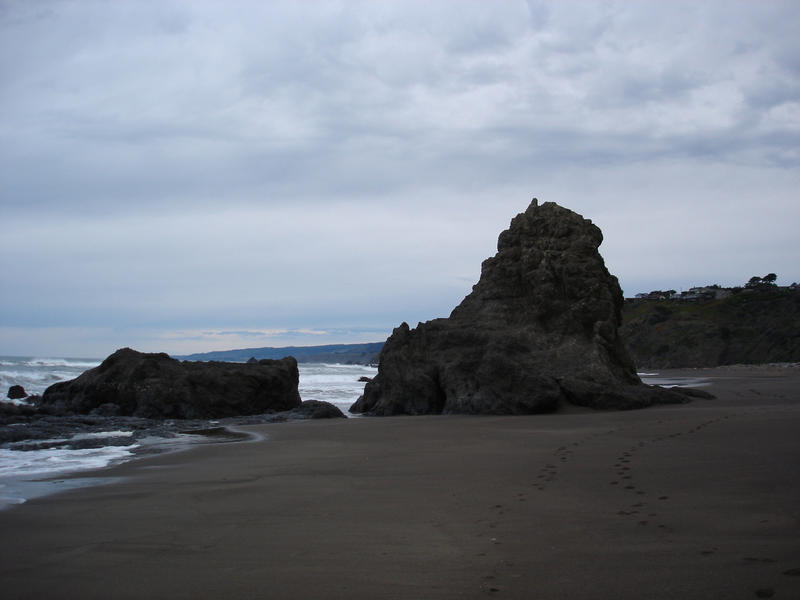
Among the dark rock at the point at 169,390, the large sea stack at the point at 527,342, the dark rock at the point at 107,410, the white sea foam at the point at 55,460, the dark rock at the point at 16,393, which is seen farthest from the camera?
the dark rock at the point at 16,393

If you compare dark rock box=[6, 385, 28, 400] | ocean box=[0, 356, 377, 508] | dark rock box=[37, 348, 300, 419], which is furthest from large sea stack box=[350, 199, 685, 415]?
dark rock box=[6, 385, 28, 400]

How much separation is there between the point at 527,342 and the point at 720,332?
4737 centimetres

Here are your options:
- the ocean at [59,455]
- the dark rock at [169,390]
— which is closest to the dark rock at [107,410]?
the dark rock at [169,390]

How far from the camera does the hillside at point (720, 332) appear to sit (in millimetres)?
51641

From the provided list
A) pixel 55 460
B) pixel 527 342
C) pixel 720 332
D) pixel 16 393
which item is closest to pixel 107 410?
pixel 16 393

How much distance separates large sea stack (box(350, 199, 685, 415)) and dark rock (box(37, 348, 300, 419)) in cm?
270

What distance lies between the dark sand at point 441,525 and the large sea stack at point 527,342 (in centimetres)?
543

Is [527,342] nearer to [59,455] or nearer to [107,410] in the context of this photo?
[59,455]

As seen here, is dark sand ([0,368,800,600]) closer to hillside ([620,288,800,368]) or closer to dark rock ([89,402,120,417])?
dark rock ([89,402,120,417])

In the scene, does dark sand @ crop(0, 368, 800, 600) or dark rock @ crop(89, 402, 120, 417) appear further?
dark rock @ crop(89, 402, 120, 417)

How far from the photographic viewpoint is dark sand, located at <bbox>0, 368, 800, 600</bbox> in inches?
137

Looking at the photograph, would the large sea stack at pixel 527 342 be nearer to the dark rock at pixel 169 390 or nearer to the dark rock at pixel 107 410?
the dark rock at pixel 169 390

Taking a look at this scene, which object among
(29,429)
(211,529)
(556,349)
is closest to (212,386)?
(29,429)

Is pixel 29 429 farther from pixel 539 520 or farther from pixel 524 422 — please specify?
pixel 539 520
